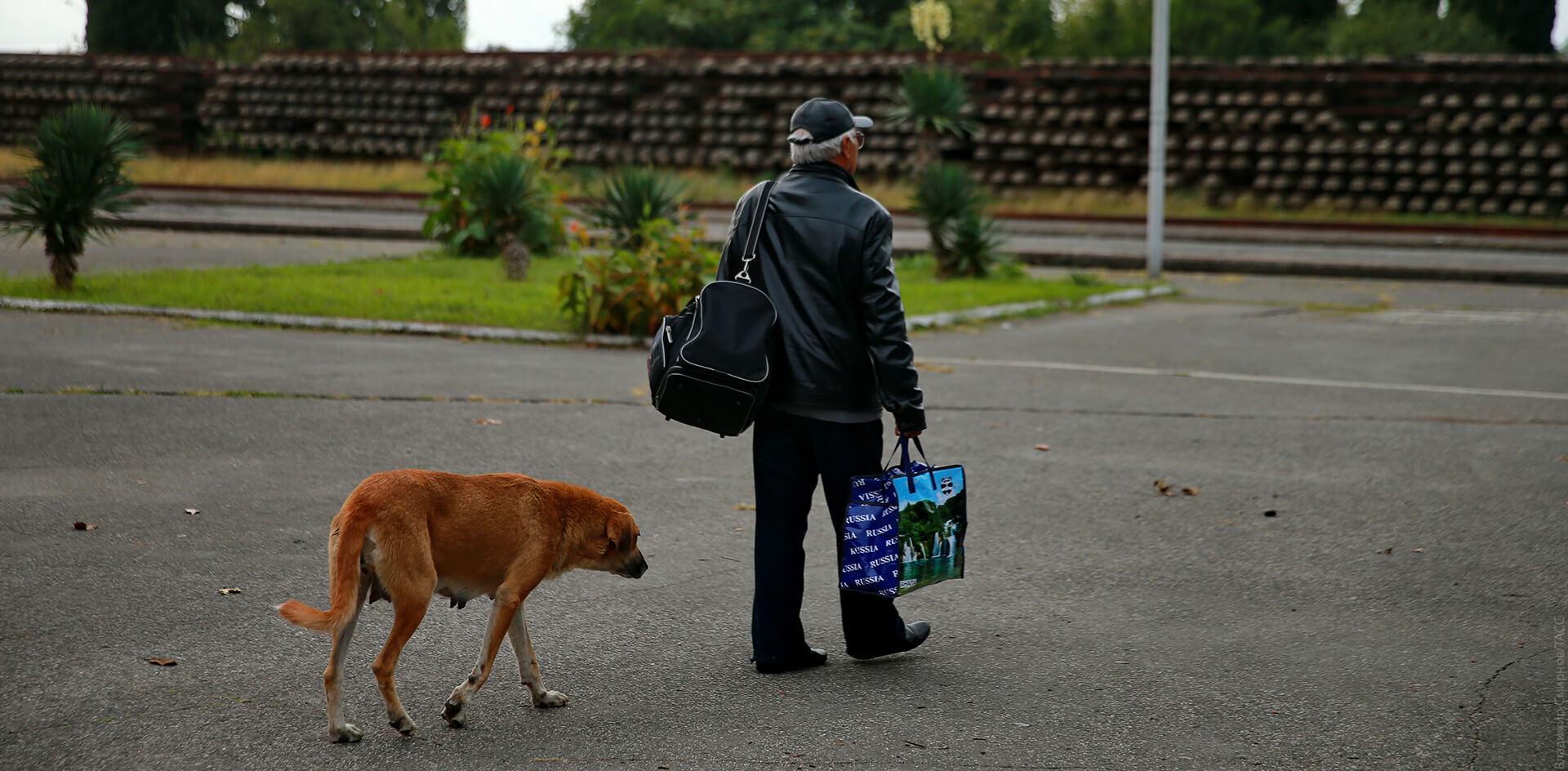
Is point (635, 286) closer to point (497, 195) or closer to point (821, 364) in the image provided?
point (497, 195)

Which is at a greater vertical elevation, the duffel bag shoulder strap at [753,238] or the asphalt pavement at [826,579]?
the duffel bag shoulder strap at [753,238]

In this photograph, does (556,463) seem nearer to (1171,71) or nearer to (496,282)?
(496,282)

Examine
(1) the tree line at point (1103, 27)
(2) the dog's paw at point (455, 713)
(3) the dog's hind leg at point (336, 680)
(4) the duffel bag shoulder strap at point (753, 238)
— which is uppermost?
(1) the tree line at point (1103, 27)

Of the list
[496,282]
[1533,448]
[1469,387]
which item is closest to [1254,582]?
[1533,448]

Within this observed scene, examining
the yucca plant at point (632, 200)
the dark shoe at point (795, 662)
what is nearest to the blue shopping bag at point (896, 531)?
the dark shoe at point (795, 662)

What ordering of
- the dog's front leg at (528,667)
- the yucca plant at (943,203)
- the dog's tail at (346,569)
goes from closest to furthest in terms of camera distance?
the dog's tail at (346,569)
the dog's front leg at (528,667)
the yucca plant at (943,203)

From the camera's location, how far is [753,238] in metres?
4.60

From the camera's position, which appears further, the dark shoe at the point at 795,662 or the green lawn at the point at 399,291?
the green lawn at the point at 399,291

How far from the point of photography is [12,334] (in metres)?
10.6

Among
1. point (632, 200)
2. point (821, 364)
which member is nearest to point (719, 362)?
point (821, 364)

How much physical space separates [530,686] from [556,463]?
125 inches

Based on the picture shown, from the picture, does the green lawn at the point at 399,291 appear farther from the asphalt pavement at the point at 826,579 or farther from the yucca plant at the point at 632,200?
the asphalt pavement at the point at 826,579

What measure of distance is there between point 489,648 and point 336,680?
0.41 meters

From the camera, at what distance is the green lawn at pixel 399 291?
40.7ft
